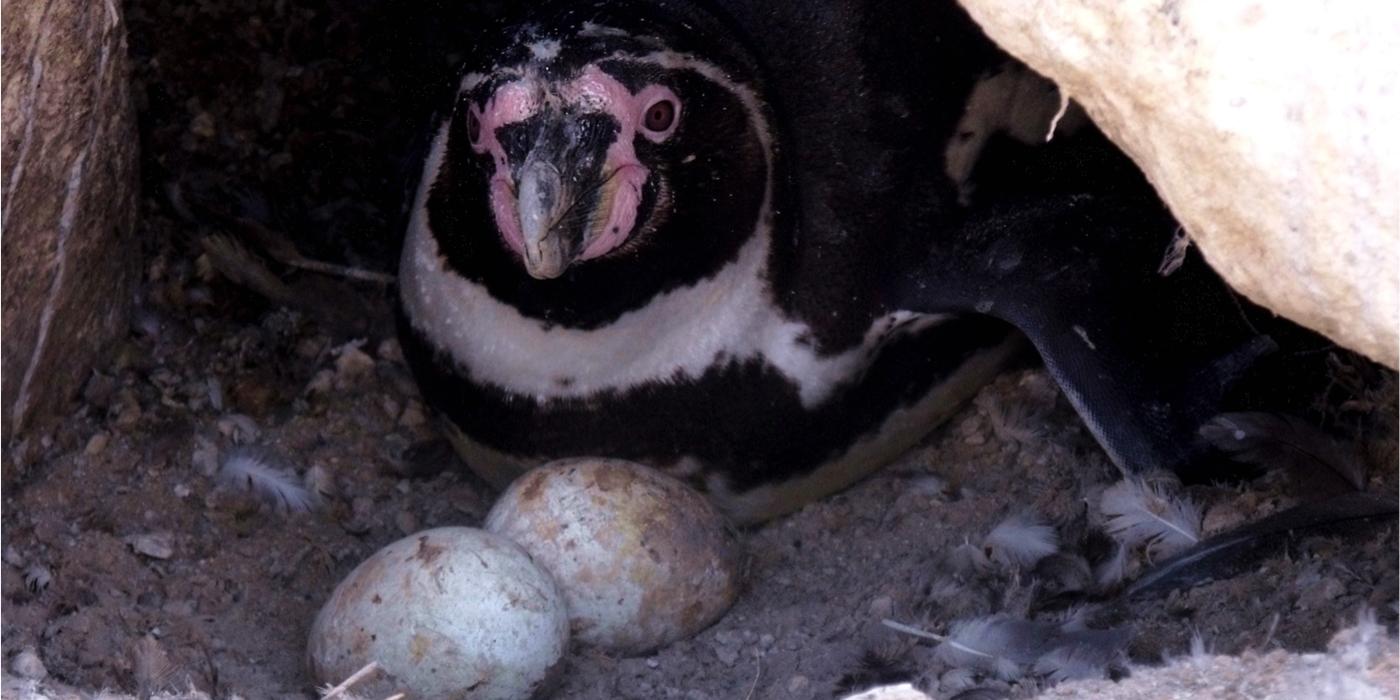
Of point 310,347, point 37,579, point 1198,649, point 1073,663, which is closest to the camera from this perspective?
point 1198,649

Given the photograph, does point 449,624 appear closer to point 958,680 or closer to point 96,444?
point 958,680

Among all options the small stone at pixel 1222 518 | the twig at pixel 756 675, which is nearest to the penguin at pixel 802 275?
the small stone at pixel 1222 518

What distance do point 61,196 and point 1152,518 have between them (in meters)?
1.65

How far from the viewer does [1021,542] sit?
99.2 inches

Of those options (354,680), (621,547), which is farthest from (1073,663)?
(354,680)

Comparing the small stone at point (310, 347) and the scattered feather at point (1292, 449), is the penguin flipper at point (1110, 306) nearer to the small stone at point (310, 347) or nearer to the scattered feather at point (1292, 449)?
the scattered feather at point (1292, 449)

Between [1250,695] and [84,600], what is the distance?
159cm

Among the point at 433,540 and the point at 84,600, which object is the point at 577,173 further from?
the point at 84,600

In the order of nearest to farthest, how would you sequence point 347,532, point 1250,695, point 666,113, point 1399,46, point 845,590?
point 1399,46 → point 1250,695 → point 666,113 → point 845,590 → point 347,532

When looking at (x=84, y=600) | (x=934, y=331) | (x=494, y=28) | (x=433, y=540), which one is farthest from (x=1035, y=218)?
(x=84, y=600)

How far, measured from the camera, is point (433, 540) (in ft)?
7.31

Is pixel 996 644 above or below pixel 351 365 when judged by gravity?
above

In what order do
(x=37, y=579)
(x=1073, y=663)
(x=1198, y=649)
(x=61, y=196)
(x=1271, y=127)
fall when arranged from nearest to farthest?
(x=1271, y=127)
(x=1198, y=649)
(x=1073, y=663)
(x=37, y=579)
(x=61, y=196)

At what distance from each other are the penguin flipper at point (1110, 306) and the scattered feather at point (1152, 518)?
0.18 feet
